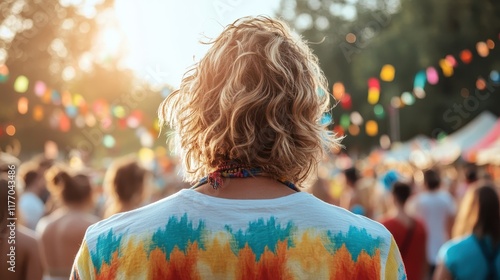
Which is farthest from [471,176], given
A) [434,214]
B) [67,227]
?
[67,227]

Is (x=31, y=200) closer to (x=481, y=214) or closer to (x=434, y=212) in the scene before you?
(x=434, y=212)

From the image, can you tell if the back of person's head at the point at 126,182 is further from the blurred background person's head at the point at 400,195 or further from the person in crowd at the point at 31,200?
the blurred background person's head at the point at 400,195

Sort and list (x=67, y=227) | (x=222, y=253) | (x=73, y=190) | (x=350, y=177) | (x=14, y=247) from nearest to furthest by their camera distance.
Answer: (x=222, y=253) < (x=14, y=247) < (x=67, y=227) < (x=73, y=190) < (x=350, y=177)

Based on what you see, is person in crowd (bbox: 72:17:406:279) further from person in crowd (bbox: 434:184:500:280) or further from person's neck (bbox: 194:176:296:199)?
person in crowd (bbox: 434:184:500:280)

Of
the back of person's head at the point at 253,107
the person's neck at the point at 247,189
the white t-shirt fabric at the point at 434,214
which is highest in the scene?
the back of person's head at the point at 253,107

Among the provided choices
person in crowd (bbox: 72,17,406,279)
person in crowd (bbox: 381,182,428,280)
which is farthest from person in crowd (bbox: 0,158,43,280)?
person in crowd (bbox: 381,182,428,280)

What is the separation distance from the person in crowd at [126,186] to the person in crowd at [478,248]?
84.3 inches

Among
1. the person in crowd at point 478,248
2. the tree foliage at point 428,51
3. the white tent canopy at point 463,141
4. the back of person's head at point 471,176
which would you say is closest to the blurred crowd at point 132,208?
the person in crowd at point 478,248

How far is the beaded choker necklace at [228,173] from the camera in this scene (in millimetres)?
1786

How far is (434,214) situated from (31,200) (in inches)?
161

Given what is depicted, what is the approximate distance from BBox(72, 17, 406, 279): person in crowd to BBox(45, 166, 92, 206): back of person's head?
12.9 ft

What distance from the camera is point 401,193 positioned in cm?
659

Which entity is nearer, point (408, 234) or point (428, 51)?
point (408, 234)

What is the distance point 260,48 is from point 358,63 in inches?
1368
